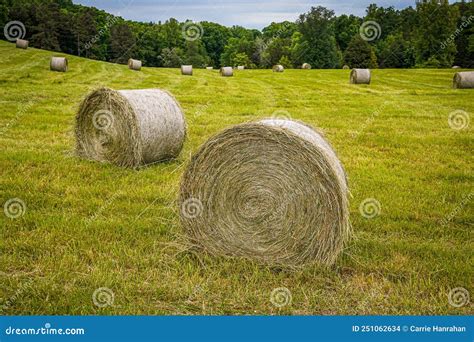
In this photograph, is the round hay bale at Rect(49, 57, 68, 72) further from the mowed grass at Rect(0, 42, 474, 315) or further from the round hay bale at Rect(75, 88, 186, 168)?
the round hay bale at Rect(75, 88, 186, 168)

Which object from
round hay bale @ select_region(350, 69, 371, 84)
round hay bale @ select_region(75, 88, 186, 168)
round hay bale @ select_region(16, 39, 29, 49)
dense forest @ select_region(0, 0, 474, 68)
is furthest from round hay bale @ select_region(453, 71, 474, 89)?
round hay bale @ select_region(16, 39, 29, 49)

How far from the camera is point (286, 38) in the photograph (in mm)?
87438

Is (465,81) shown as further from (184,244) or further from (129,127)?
(184,244)

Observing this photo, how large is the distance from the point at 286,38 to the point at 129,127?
8143 cm

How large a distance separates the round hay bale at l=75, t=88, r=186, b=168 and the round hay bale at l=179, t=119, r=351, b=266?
365 cm

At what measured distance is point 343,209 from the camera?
18.1 feet

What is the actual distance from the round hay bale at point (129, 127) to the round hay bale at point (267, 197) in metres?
3.65

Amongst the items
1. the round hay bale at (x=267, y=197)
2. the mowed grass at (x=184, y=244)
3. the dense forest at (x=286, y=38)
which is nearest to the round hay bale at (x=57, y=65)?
the mowed grass at (x=184, y=244)

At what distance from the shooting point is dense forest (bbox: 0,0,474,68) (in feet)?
201

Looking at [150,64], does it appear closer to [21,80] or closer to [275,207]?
[21,80]

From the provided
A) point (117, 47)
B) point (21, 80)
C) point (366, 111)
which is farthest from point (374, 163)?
point (117, 47)

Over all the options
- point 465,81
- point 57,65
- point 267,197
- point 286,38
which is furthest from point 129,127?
point 286,38

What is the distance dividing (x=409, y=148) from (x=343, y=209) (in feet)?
23.0

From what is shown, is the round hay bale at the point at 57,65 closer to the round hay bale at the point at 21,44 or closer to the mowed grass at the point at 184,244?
the round hay bale at the point at 21,44
